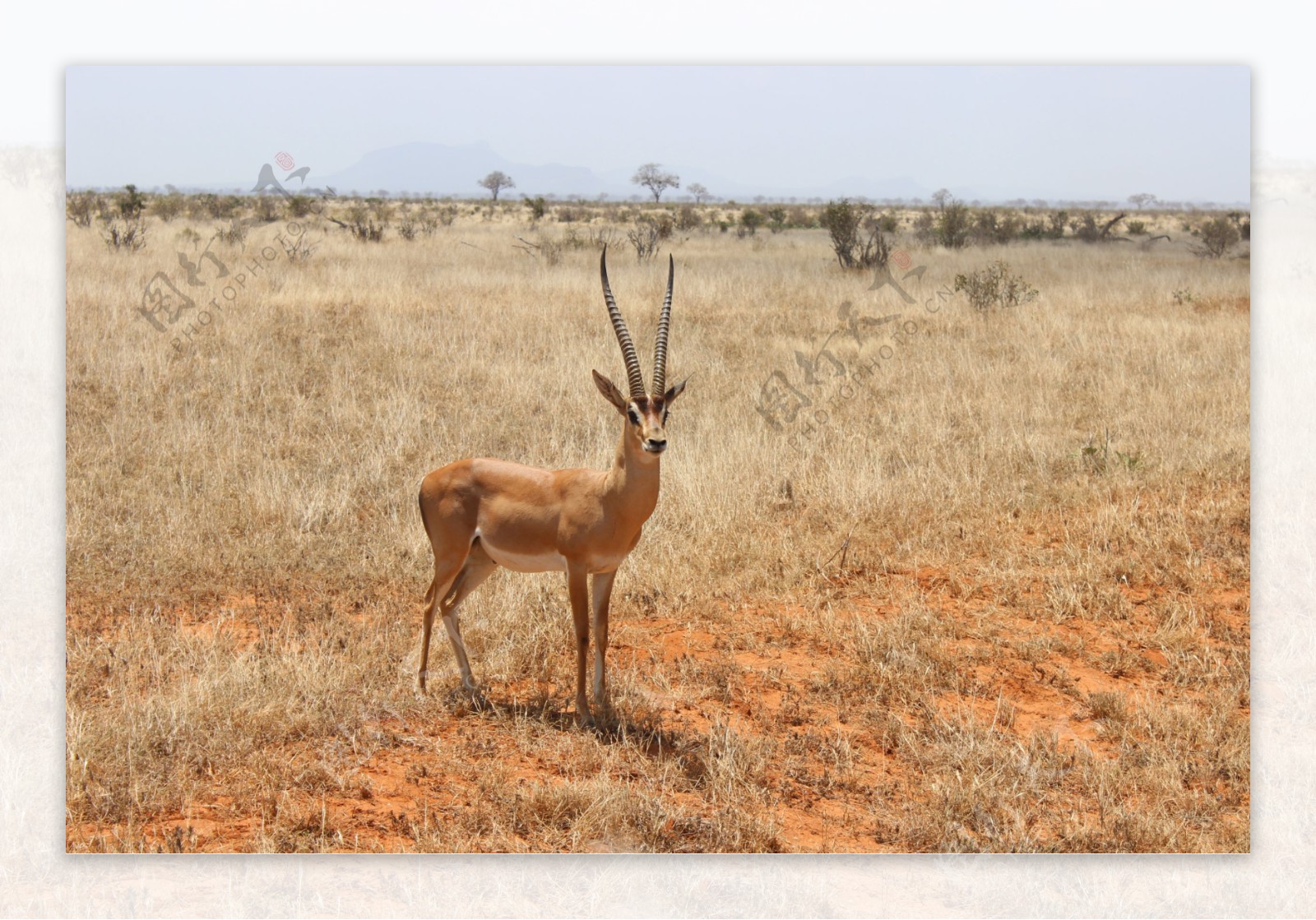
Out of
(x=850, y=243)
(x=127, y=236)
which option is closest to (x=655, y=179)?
(x=850, y=243)

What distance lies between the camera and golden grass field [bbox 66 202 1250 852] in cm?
457

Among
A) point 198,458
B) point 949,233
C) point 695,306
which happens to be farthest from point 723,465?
point 949,233

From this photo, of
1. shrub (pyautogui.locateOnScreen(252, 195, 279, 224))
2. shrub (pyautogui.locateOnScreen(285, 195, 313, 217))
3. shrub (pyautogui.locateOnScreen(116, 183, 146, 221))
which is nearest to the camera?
shrub (pyautogui.locateOnScreen(116, 183, 146, 221))

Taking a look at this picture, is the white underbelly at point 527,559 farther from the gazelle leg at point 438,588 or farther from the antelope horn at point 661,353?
the antelope horn at point 661,353

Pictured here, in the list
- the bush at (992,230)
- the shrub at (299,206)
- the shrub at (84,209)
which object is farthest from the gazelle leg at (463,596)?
the shrub at (299,206)

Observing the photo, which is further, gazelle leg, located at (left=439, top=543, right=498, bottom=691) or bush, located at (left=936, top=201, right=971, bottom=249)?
bush, located at (left=936, top=201, right=971, bottom=249)

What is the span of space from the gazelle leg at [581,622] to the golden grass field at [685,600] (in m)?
0.14

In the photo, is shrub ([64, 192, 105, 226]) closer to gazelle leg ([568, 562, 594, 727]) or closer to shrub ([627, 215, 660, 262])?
Result: shrub ([627, 215, 660, 262])

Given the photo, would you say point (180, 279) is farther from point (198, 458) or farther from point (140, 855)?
point (140, 855)

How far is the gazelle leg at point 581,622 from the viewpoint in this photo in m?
5.01

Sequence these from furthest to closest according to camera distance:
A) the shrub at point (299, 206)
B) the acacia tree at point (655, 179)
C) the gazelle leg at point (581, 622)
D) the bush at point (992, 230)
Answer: the shrub at point (299, 206) < the bush at point (992, 230) < the acacia tree at point (655, 179) < the gazelle leg at point (581, 622)

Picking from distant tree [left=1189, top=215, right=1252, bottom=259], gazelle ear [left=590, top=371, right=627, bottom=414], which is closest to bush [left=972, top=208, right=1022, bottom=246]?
distant tree [left=1189, top=215, right=1252, bottom=259]

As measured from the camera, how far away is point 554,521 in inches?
197

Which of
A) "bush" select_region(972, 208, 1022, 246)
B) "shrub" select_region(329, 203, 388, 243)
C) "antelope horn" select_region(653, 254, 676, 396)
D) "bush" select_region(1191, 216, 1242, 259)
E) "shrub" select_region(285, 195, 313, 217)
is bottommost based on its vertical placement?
"antelope horn" select_region(653, 254, 676, 396)
